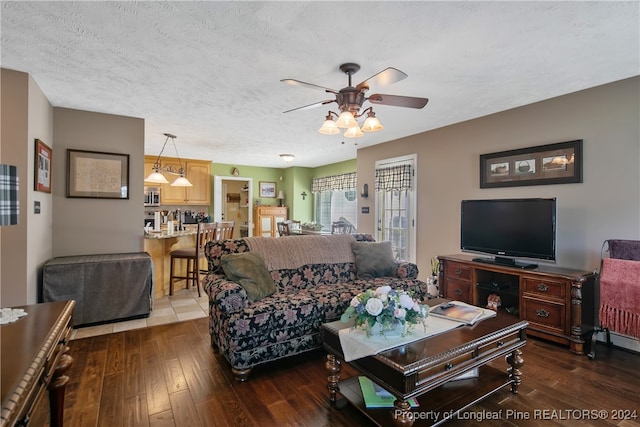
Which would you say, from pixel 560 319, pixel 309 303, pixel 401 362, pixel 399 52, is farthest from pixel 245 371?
pixel 560 319

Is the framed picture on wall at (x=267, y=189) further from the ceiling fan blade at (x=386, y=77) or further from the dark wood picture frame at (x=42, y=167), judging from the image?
the ceiling fan blade at (x=386, y=77)

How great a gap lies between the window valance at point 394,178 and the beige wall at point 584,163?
48cm

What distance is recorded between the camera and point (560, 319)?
110 inches

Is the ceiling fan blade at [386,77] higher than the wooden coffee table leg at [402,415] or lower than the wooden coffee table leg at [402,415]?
higher

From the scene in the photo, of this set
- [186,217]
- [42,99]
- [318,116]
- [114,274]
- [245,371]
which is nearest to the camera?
[245,371]

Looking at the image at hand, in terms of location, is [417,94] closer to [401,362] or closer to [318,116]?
[318,116]

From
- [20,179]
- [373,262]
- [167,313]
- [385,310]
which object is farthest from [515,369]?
[20,179]

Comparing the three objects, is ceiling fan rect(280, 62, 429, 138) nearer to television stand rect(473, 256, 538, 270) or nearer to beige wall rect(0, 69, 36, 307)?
television stand rect(473, 256, 538, 270)

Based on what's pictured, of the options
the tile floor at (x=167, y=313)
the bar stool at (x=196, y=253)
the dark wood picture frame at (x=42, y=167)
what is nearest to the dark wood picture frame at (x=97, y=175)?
the dark wood picture frame at (x=42, y=167)

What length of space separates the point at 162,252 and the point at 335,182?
13.1ft

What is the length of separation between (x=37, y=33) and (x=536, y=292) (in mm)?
4452

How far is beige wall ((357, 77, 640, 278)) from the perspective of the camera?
2770 mm

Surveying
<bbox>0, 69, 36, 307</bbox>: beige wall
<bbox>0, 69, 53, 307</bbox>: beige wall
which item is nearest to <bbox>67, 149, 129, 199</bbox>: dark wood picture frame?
<bbox>0, 69, 53, 307</bbox>: beige wall

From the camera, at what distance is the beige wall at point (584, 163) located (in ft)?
9.09
